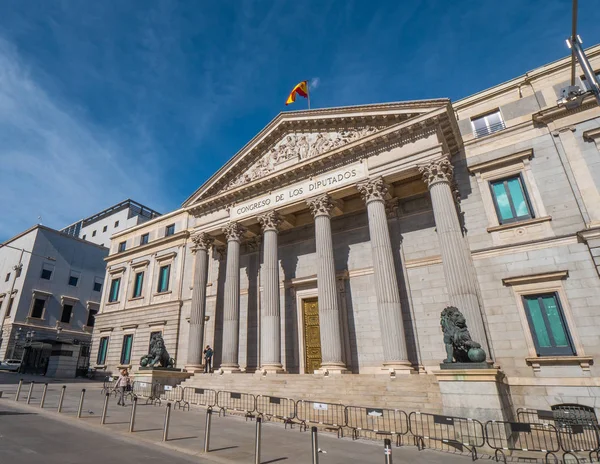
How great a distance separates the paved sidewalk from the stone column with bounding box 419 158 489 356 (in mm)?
6439

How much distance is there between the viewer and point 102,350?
31.5 metres

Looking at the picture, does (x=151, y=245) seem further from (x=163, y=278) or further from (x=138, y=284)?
(x=138, y=284)

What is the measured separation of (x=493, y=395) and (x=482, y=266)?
25.0 feet

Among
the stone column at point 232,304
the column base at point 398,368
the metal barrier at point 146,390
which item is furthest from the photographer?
the stone column at point 232,304

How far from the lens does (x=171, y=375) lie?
63.5 feet

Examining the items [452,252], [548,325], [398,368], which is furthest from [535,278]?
[398,368]

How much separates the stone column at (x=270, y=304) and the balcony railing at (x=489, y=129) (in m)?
12.2

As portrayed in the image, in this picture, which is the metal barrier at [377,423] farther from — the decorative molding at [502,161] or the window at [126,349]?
the window at [126,349]

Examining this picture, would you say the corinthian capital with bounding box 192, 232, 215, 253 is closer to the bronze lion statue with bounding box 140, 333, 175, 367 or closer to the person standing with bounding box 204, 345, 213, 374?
the person standing with bounding box 204, 345, 213, 374

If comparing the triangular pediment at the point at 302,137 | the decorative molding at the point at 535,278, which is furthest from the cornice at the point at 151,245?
the decorative molding at the point at 535,278

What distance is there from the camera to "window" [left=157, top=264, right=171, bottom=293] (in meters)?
29.5

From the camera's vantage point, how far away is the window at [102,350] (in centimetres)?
3102

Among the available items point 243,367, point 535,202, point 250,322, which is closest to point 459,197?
point 535,202

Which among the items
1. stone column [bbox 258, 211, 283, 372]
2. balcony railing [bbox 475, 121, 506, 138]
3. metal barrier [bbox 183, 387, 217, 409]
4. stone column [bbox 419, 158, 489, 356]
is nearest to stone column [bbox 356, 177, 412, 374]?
stone column [bbox 419, 158, 489, 356]
